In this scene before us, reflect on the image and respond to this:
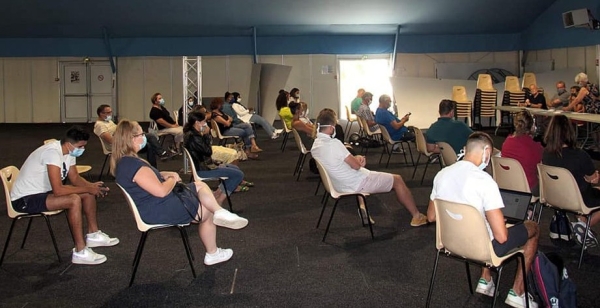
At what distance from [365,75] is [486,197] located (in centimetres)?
1541

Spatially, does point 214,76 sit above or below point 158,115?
above

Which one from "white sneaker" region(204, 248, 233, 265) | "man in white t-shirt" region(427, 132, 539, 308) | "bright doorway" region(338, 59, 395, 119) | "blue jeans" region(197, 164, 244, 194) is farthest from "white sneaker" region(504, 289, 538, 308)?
"bright doorway" region(338, 59, 395, 119)

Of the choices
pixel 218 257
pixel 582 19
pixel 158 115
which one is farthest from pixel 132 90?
pixel 218 257

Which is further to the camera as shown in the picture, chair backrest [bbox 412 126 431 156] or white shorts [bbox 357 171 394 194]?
chair backrest [bbox 412 126 431 156]

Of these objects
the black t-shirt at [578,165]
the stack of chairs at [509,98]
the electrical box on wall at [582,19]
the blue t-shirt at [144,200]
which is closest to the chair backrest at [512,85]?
the stack of chairs at [509,98]

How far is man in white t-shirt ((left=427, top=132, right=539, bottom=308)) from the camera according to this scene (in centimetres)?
305

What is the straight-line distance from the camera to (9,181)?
444cm

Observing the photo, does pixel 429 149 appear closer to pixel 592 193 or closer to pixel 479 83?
pixel 592 193

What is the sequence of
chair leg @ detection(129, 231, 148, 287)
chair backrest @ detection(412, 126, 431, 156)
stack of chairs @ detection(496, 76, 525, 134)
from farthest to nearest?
1. stack of chairs @ detection(496, 76, 525, 134)
2. chair backrest @ detection(412, 126, 431, 156)
3. chair leg @ detection(129, 231, 148, 287)

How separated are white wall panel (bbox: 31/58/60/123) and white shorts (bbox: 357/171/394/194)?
53.0 feet

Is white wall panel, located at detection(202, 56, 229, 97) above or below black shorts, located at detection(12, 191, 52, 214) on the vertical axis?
above

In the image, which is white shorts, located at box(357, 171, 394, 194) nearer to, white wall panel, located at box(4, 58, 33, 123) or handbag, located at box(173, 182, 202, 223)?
handbag, located at box(173, 182, 202, 223)

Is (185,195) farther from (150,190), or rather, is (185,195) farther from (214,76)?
(214,76)

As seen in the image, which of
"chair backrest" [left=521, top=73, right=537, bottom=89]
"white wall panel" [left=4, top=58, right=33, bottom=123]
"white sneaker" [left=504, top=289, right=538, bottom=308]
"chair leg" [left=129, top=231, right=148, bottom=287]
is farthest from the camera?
"white wall panel" [left=4, top=58, right=33, bottom=123]
